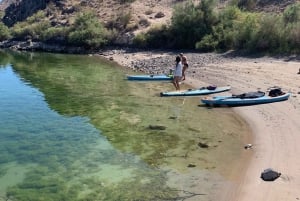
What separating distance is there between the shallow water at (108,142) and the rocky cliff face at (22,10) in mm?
52986

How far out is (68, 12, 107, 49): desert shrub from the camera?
192 ft

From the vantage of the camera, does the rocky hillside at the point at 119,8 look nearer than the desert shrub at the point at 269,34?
No

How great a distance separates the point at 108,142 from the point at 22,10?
73.0 m

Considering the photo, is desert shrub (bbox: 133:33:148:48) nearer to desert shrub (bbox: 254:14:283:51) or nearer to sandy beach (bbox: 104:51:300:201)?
sandy beach (bbox: 104:51:300:201)

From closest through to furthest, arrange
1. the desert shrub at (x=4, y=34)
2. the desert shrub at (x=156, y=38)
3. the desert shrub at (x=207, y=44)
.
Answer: the desert shrub at (x=207, y=44), the desert shrub at (x=156, y=38), the desert shrub at (x=4, y=34)

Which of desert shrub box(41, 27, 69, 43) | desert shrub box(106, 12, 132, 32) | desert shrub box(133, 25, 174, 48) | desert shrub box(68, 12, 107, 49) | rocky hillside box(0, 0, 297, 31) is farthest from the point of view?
desert shrub box(41, 27, 69, 43)

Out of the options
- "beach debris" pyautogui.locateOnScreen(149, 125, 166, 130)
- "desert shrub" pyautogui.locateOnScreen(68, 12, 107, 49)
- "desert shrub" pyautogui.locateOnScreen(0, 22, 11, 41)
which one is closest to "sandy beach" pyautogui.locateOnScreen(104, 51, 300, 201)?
"beach debris" pyautogui.locateOnScreen(149, 125, 166, 130)

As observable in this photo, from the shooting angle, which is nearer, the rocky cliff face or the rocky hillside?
the rocky hillside

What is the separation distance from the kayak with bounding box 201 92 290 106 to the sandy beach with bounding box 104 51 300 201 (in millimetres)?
409

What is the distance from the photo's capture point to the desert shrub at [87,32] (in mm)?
58625

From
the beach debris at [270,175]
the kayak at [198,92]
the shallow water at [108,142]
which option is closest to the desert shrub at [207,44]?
the shallow water at [108,142]

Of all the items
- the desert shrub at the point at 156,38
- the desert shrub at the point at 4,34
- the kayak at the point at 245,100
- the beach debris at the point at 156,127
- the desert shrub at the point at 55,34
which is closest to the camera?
the beach debris at the point at 156,127

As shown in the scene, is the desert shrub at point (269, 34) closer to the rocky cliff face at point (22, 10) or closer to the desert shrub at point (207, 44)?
the desert shrub at point (207, 44)

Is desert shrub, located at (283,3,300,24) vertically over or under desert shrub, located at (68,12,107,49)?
over
